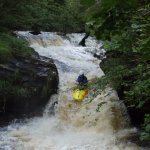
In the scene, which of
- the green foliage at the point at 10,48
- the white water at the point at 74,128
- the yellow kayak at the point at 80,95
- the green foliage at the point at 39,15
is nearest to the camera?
the white water at the point at 74,128

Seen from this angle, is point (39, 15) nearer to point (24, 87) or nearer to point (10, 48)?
point (10, 48)

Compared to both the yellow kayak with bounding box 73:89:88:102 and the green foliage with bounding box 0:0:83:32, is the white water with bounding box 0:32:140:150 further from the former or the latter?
the green foliage with bounding box 0:0:83:32

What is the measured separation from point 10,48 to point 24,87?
4.82ft

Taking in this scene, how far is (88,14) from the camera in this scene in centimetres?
183

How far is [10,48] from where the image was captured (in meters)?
10.8

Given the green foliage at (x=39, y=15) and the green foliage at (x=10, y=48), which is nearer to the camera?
the green foliage at (x=10, y=48)

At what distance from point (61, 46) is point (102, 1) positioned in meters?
13.7

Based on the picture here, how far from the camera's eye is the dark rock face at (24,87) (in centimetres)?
971

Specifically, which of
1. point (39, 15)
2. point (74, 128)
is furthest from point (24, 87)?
point (39, 15)

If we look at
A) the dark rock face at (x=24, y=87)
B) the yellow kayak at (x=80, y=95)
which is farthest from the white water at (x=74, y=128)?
the dark rock face at (x=24, y=87)

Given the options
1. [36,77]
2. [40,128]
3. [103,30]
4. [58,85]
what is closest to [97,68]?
[58,85]

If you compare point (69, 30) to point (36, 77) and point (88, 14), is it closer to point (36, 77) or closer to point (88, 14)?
point (36, 77)

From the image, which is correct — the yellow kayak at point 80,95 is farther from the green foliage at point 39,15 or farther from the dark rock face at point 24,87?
the green foliage at point 39,15

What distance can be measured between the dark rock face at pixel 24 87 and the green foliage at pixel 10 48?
0.19 metres
